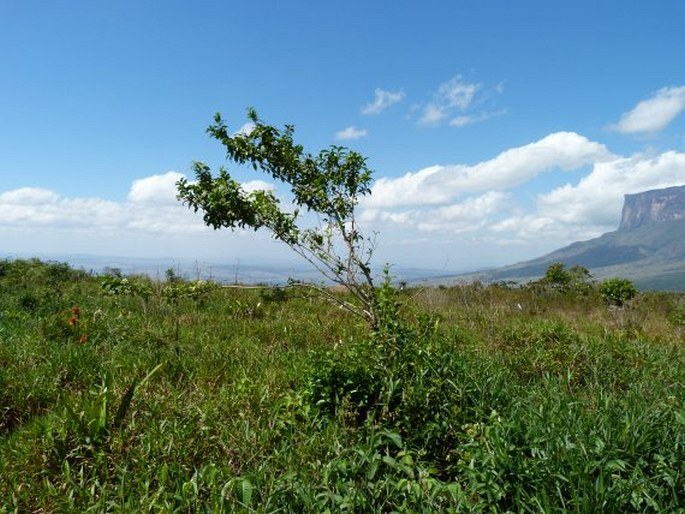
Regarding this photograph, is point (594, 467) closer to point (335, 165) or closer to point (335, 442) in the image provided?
point (335, 442)

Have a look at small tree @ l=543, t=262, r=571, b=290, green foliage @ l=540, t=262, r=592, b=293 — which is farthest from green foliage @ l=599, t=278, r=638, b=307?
small tree @ l=543, t=262, r=571, b=290

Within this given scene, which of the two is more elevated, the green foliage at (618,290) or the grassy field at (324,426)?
the green foliage at (618,290)

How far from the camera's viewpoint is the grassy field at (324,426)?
296 centimetres

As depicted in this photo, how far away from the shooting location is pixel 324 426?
431 cm

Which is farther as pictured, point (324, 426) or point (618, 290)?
point (618, 290)

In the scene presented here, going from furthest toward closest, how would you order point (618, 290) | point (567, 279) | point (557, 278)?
point (557, 278) < point (567, 279) < point (618, 290)

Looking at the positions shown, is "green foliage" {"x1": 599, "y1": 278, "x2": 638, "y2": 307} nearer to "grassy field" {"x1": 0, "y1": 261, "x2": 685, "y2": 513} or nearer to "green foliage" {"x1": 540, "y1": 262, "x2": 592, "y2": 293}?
"green foliage" {"x1": 540, "y1": 262, "x2": 592, "y2": 293}

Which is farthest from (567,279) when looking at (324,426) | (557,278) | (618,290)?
(324,426)

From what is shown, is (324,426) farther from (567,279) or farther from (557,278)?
(557,278)

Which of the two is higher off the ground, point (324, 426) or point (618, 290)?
point (618, 290)

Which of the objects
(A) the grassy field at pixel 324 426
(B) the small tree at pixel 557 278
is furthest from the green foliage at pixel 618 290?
(A) the grassy field at pixel 324 426

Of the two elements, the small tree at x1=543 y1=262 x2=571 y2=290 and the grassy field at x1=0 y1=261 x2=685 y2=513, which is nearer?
the grassy field at x1=0 y1=261 x2=685 y2=513

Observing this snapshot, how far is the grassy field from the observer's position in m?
2.96

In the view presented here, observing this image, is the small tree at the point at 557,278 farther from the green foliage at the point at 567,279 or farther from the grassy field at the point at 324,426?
the grassy field at the point at 324,426
